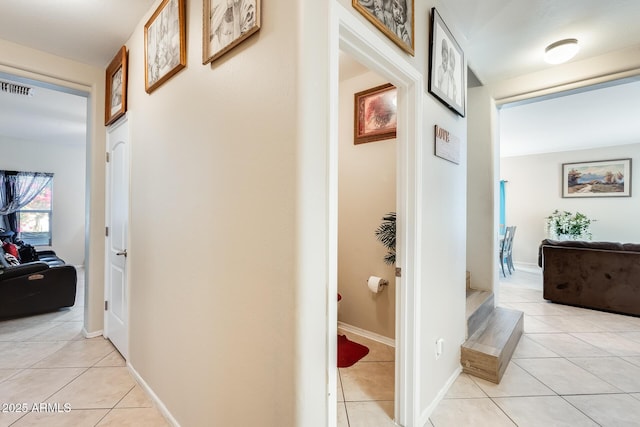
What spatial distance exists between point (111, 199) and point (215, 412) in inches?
91.6

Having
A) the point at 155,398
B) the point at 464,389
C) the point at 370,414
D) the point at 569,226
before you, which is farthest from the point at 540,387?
the point at 569,226

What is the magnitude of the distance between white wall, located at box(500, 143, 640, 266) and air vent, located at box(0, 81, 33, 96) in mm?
8694

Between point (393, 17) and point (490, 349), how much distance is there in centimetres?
232

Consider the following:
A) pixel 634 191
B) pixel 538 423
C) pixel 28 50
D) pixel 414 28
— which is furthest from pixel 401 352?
pixel 634 191

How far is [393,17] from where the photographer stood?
4.60 ft

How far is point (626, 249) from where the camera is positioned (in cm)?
333

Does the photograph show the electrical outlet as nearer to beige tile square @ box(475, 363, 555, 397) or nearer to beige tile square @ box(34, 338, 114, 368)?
beige tile square @ box(475, 363, 555, 397)

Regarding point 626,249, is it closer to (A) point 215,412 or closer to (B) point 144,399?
(A) point 215,412

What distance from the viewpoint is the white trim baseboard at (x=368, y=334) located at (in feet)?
8.64

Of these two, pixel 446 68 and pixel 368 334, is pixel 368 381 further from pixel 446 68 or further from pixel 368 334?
pixel 446 68

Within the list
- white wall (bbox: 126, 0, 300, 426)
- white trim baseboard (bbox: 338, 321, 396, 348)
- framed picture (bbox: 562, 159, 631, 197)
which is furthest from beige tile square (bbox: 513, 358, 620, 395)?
framed picture (bbox: 562, 159, 631, 197)

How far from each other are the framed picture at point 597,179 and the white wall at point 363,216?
5.92 metres

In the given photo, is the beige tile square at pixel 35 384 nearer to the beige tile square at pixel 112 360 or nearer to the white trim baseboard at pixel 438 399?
the beige tile square at pixel 112 360

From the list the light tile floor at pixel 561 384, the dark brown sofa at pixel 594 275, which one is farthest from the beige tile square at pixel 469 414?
the dark brown sofa at pixel 594 275
